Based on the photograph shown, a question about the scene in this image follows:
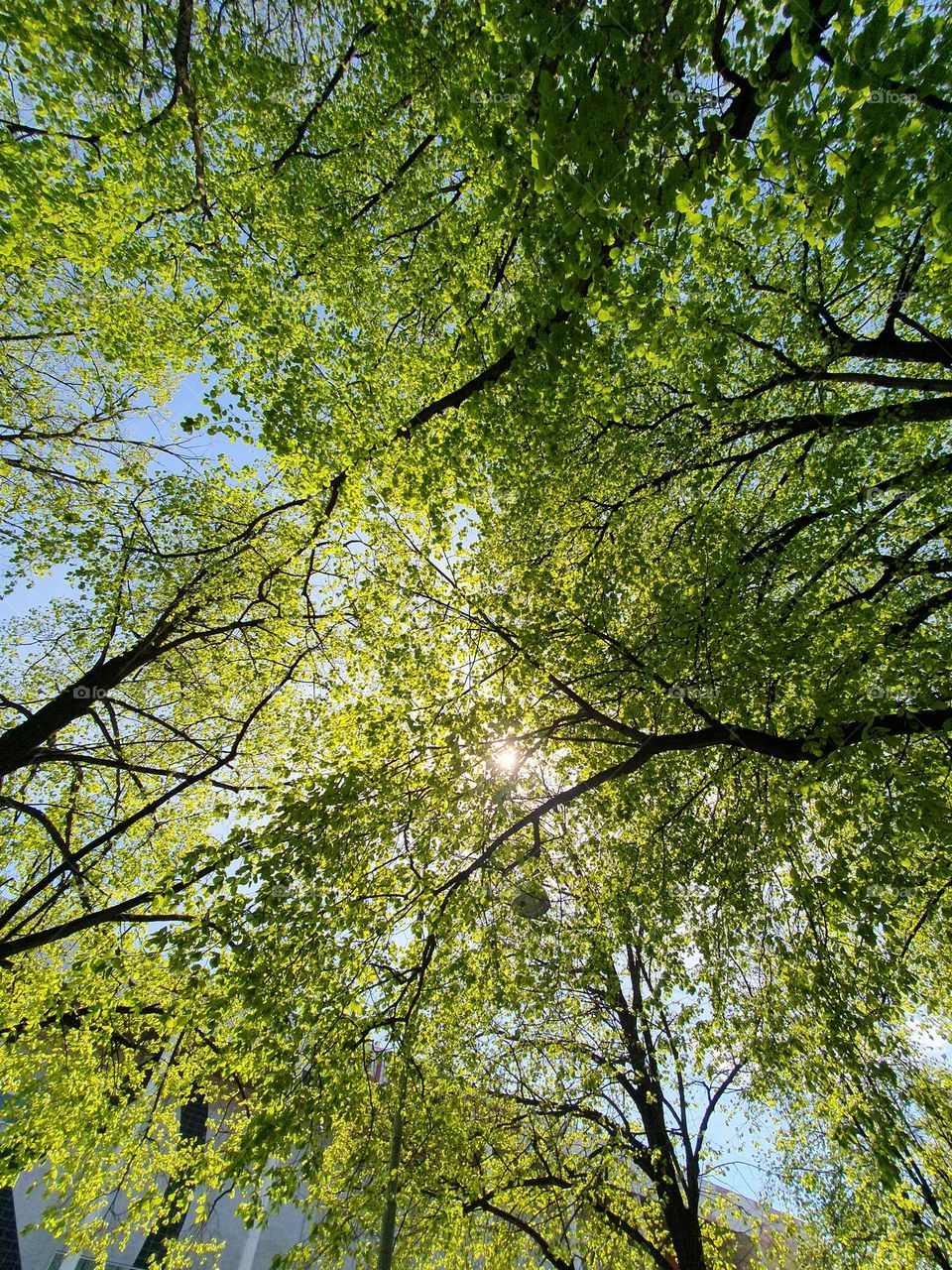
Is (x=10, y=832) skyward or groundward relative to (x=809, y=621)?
groundward

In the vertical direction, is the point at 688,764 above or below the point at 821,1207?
above

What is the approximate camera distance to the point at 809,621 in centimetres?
715


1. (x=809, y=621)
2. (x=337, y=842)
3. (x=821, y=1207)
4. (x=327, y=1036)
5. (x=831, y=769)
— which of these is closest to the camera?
(x=831, y=769)

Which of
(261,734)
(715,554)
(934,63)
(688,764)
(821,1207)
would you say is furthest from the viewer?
(821,1207)

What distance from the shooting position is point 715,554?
8.21 metres

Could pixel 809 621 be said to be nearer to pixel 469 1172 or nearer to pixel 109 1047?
pixel 469 1172

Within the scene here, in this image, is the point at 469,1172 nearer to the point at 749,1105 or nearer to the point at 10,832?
the point at 749,1105

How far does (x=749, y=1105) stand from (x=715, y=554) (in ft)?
40.7

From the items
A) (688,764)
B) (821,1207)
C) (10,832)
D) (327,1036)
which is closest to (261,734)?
(10,832)

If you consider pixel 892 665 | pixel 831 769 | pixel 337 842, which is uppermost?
pixel 892 665

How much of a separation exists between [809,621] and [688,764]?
11.5 feet

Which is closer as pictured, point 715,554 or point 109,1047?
point 715,554

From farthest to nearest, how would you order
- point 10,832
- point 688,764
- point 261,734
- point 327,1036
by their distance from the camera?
point 261,734 → point 10,832 → point 688,764 → point 327,1036

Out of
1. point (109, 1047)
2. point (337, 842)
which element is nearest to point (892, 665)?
point (337, 842)
